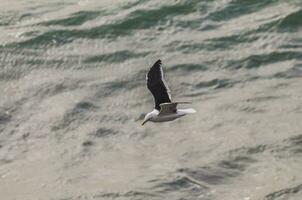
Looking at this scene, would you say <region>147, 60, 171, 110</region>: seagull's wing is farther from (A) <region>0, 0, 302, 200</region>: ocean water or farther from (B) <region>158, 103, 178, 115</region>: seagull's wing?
(A) <region>0, 0, 302, 200</region>: ocean water

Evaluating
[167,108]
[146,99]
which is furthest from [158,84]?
[146,99]

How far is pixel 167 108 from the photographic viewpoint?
1047cm

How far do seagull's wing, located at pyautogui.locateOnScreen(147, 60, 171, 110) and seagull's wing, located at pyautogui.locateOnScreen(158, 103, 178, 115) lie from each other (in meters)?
0.13

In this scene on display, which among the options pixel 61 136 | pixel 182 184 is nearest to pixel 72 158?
pixel 61 136

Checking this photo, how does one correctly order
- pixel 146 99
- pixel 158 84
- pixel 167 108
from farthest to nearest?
1. pixel 146 99
2. pixel 158 84
3. pixel 167 108

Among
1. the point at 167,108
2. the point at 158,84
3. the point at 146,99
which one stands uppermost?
the point at 158,84

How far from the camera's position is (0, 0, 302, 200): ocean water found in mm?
12477

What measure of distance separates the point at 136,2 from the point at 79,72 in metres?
3.20

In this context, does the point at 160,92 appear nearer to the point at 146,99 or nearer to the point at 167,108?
the point at 167,108

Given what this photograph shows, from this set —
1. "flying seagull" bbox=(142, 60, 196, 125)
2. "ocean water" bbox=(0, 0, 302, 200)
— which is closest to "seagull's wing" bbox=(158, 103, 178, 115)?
"flying seagull" bbox=(142, 60, 196, 125)

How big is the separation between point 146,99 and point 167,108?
458 cm

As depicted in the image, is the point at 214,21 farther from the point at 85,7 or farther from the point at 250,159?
the point at 250,159

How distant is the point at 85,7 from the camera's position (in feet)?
60.4

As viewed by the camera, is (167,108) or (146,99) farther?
(146,99)
